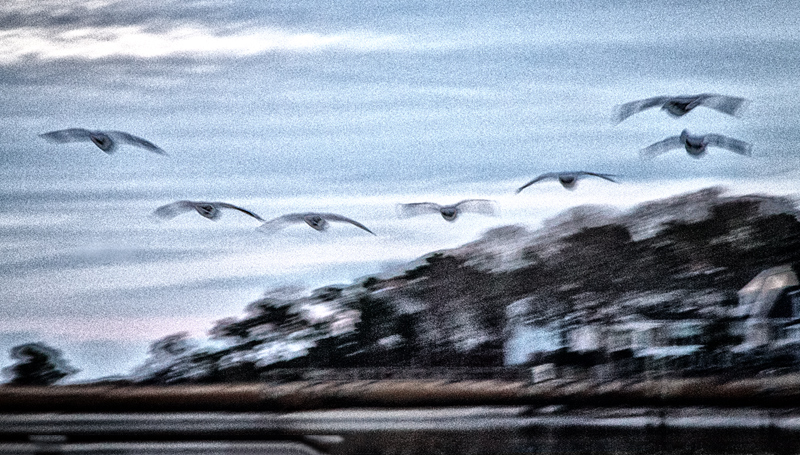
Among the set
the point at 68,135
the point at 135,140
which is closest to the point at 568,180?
the point at 135,140

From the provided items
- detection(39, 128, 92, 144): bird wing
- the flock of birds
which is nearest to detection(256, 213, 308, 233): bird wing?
the flock of birds

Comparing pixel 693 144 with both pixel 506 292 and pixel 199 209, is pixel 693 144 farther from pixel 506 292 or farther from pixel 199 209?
pixel 199 209

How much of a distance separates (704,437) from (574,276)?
1.89 ft

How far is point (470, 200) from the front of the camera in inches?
95.7

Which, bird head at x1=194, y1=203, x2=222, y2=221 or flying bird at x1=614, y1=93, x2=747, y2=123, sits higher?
flying bird at x1=614, y1=93, x2=747, y2=123

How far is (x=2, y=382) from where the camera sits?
2416 mm

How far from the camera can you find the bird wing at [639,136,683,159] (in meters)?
2.43

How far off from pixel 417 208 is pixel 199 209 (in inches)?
24.3

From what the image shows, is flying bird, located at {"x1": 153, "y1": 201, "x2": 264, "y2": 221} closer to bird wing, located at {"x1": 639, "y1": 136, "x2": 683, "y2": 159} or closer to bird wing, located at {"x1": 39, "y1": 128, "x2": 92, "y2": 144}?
bird wing, located at {"x1": 39, "y1": 128, "x2": 92, "y2": 144}

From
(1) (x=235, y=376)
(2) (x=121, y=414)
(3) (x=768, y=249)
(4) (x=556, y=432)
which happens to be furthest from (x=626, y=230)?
(2) (x=121, y=414)

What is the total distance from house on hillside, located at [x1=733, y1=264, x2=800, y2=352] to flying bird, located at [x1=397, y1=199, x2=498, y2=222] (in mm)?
756

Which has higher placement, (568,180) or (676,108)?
(676,108)

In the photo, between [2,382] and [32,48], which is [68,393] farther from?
[32,48]

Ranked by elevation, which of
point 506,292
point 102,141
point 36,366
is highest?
point 102,141
